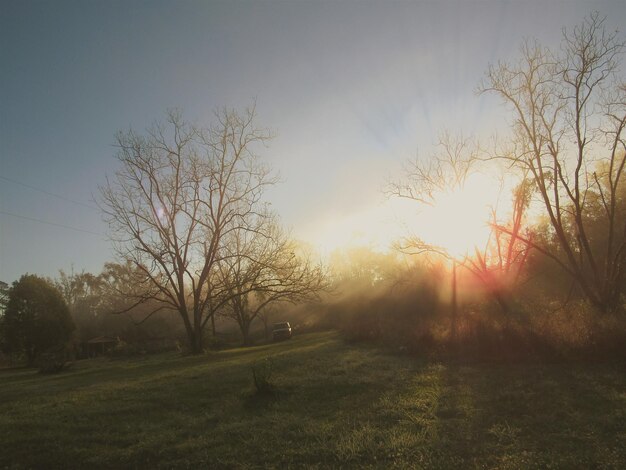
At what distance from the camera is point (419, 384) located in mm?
10219

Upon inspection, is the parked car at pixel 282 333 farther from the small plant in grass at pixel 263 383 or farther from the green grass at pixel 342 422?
the small plant in grass at pixel 263 383

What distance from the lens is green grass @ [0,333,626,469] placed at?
5.54 m

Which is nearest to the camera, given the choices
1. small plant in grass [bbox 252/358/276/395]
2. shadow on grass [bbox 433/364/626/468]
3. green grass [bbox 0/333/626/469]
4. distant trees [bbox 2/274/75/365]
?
shadow on grass [bbox 433/364/626/468]

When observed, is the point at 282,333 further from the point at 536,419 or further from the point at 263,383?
the point at 536,419

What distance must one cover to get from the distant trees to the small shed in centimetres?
708

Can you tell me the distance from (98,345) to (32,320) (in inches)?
438

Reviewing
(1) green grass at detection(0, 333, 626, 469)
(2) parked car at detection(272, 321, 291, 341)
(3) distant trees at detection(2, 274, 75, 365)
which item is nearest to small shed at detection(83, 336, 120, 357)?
(3) distant trees at detection(2, 274, 75, 365)

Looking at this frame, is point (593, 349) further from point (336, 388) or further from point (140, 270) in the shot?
point (140, 270)

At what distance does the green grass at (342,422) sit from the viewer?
5.54m

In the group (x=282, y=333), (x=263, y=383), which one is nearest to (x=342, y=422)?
(x=263, y=383)

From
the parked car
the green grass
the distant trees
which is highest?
the distant trees

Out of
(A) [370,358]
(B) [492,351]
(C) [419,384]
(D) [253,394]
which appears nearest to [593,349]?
(B) [492,351]

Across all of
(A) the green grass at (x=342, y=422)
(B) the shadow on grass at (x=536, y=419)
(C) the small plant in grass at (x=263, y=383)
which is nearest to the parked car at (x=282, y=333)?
(A) the green grass at (x=342, y=422)

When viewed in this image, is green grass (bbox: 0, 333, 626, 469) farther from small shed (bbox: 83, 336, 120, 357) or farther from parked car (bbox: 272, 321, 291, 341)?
small shed (bbox: 83, 336, 120, 357)
